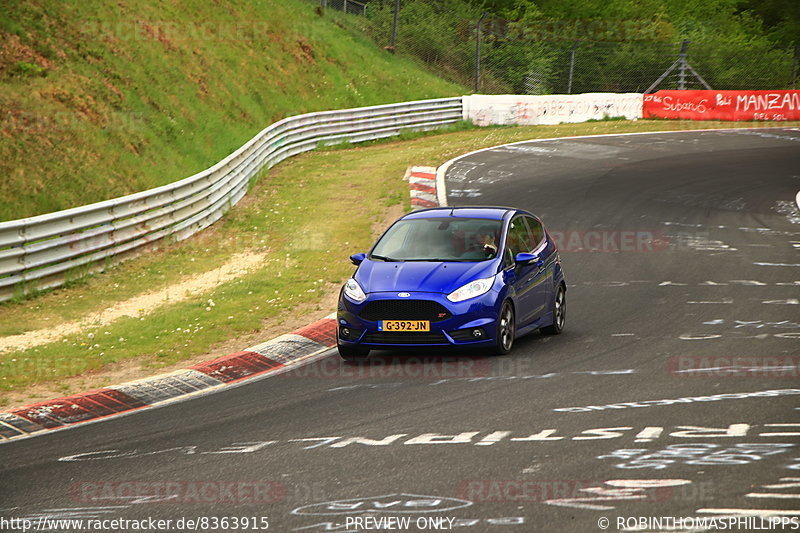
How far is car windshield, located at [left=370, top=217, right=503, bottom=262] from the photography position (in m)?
11.7

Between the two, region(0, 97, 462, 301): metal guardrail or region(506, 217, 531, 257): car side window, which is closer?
region(506, 217, 531, 257): car side window

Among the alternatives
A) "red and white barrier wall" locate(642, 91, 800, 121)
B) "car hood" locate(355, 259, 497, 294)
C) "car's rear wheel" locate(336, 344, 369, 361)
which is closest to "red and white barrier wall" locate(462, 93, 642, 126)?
"red and white barrier wall" locate(642, 91, 800, 121)

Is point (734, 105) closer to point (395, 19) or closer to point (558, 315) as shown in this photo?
point (395, 19)

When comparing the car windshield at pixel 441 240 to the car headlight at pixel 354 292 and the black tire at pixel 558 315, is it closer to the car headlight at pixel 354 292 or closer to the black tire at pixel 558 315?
the car headlight at pixel 354 292

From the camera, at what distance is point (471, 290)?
1090cm

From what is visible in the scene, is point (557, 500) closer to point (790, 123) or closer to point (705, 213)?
point (705, 213)

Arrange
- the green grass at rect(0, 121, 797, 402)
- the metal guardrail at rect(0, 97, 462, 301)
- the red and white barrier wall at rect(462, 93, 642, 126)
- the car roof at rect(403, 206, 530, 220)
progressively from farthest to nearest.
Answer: the red and white barrier wall at rect(462, 93, 642, 126), the metal guardrail at rect(0, 97, 462, 301), the car roof at rect(403, 206, 530, 220), the green grass at rect(0, 121, 797, 402)

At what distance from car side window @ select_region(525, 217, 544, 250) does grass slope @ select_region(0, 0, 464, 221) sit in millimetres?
9655

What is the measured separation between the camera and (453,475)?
268 inches

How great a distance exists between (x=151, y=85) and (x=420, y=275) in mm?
18365

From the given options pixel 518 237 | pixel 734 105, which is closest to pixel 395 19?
pixel 734 105

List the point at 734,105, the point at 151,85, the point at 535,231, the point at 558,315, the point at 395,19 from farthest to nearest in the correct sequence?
the point at 395,19 → the point at 734,105 → the point at 151,85 → the point at 535,231 → the point at 558,315

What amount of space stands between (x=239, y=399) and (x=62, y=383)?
7.61ft

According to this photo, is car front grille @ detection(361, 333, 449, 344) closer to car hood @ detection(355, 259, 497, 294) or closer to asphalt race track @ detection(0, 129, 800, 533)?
asphalt race track @ detection(0, 129, 800, 533)
